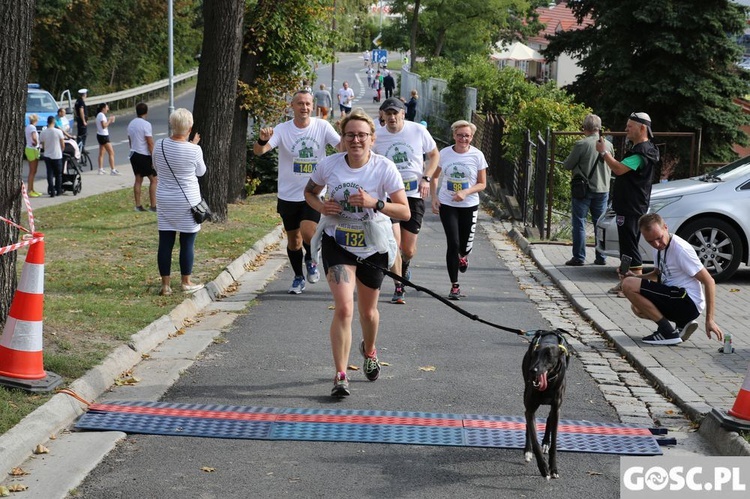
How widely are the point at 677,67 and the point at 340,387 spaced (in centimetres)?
2572

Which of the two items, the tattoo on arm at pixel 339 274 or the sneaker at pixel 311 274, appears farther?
the sneaker at pixel 311 274

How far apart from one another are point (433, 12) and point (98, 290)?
48133mm

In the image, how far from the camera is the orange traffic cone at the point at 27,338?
6.65m

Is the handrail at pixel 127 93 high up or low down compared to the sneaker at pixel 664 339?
up

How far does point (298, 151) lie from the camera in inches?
417

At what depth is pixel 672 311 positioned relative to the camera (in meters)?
8.86

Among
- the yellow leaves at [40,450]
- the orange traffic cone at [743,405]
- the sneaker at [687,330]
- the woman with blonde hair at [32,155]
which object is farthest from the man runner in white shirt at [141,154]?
the orange traffic cone at [743,405]

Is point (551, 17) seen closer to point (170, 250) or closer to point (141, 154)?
point (141, 154)

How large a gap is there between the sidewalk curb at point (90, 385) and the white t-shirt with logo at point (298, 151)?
1388 mm

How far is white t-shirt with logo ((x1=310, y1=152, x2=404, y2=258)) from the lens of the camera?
7.04 meters

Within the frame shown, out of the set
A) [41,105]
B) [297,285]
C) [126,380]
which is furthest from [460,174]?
[41,105]

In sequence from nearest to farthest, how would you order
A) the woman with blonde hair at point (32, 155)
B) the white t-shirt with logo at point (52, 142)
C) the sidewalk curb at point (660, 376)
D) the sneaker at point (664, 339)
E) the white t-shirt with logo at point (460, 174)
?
the sidewalk curb at point (660, 376)
the sneaker at point (664, 339)
the white t-shirt with logo at point (460, 174)
the white t-shirt with logo at point (52, 142)
the woman with blonde hair at point (32, 155)

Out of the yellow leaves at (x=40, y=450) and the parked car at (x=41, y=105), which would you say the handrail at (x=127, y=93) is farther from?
the yellow leaves at (x=40, y=450)

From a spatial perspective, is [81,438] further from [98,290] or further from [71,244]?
[71,244]
